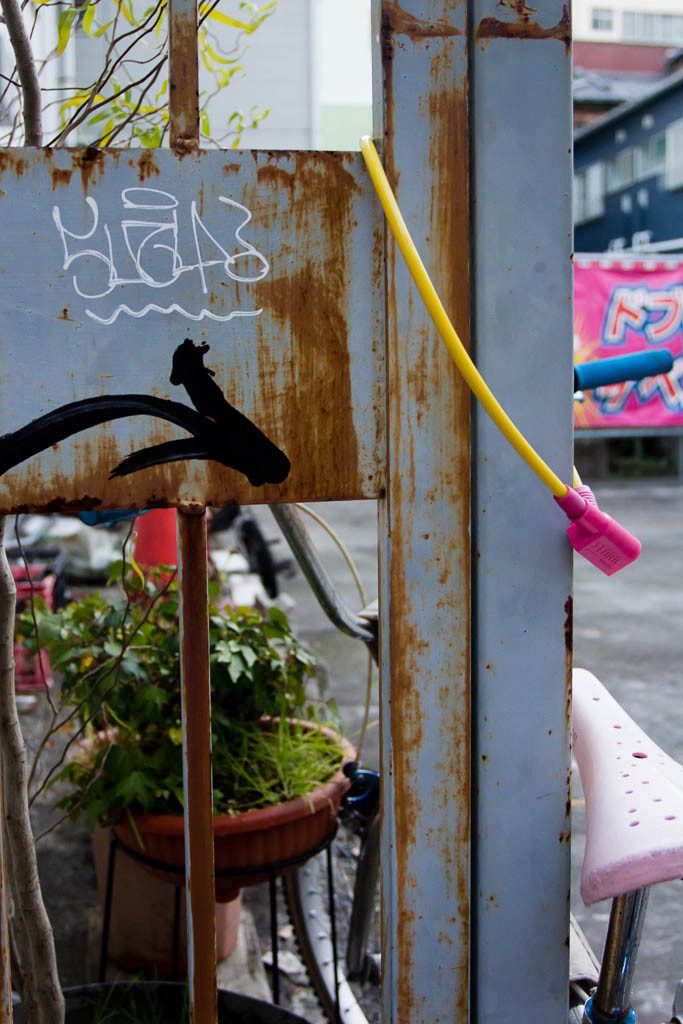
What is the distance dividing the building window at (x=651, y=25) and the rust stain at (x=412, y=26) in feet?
150

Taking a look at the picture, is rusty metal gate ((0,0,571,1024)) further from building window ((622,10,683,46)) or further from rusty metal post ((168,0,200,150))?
building window ((622,10,683,46))

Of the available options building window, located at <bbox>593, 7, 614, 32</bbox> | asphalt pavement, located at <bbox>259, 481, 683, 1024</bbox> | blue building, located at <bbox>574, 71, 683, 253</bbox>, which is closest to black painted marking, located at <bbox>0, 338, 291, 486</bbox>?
asphalt pavement, located at <bbox>259, 481, 683, 1024</bbox>

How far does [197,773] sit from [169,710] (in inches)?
40.5

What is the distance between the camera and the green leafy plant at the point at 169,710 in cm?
218

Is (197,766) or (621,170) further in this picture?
(621,170)

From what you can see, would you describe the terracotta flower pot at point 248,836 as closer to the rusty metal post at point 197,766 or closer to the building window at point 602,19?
the rusty metal post at point 197,766

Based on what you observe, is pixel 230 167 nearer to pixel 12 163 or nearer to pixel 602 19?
pixel 12 163

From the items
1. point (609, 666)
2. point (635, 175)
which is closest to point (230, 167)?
point (609, 666)

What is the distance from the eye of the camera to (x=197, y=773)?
1330mm

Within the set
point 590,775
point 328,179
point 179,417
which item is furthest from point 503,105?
point 590,775

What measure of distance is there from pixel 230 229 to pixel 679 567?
26.6 feet

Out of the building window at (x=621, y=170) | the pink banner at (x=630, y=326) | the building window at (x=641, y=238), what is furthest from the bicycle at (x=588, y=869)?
the building window at (x=621, y=170)

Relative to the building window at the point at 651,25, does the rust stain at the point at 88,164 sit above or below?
below

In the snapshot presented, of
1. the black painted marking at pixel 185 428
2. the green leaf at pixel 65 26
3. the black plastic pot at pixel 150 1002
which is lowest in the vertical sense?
the black plastic pot at pixel 150 1002
